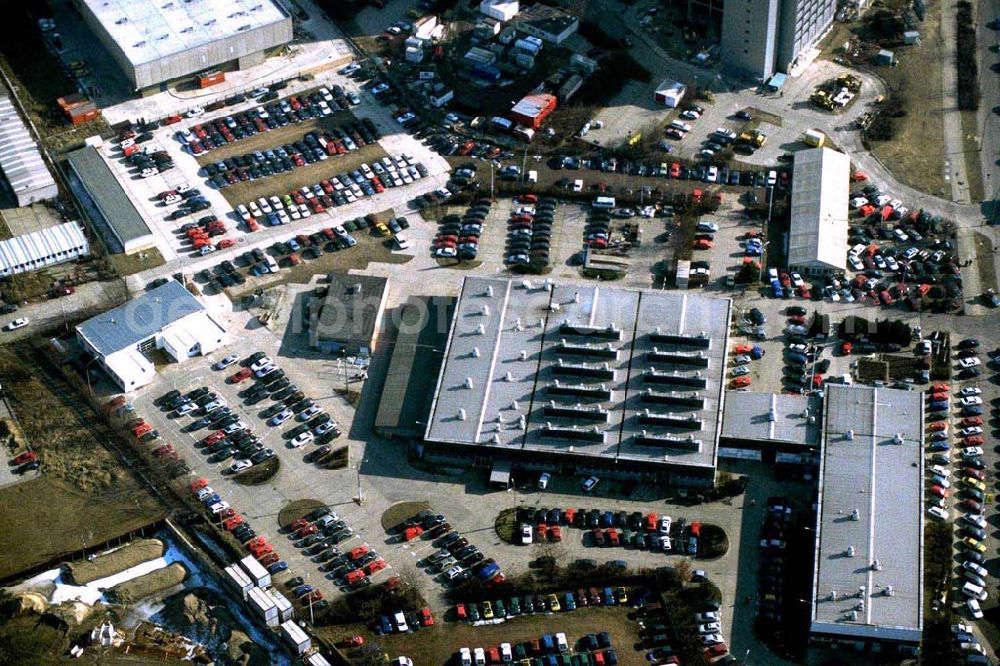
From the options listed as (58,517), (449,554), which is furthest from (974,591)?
(58,517)

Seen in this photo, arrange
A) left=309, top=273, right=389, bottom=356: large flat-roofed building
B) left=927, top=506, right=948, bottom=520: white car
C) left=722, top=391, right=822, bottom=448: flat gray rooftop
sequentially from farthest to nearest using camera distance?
left=309, top=273, right=389, bottom=356: large flat-roofed building
left=722, top=391, right=822, bottom=448: flat gray rooftop
left=927, top=506, right=948, bottom=520: white car

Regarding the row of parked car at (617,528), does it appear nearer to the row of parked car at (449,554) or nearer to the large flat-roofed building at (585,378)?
the row of parked car at (449,554)

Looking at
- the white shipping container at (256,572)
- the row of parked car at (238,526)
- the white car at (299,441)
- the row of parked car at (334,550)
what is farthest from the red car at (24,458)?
the row of parked car at (334,550)

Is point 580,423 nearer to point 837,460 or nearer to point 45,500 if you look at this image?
point 837,460

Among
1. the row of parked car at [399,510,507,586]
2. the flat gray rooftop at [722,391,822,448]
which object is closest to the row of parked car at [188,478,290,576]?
the row of parked car at [399,510,507,586]

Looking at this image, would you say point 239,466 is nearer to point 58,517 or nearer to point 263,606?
point 58,517

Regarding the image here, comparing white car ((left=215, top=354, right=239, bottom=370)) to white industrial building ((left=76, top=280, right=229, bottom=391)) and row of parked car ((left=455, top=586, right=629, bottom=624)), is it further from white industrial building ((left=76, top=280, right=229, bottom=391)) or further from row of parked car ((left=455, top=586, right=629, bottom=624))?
row of parked car ((left=455, top=586, right=629, bottom=624))
